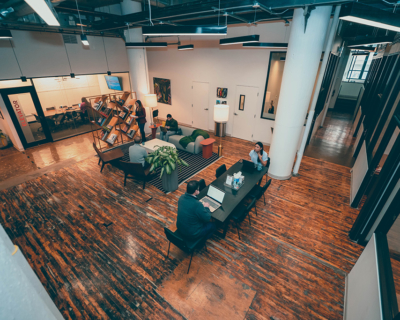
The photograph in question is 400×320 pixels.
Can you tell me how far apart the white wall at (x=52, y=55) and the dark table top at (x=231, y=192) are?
7.69 meters

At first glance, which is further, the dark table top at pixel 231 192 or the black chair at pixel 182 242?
the dark table top at pixel 231 192

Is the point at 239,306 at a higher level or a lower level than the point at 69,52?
lower

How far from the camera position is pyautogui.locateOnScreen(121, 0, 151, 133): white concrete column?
744 centimetres

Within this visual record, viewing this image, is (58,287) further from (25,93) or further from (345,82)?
(345,82)

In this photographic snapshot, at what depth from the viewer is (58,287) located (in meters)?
3.28

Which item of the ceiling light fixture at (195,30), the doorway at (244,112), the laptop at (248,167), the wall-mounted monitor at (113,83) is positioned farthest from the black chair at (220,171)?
the wall-mounted monitor at (113,83)

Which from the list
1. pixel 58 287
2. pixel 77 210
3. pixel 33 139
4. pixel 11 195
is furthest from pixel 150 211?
pixel 33 139

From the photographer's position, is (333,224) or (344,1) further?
(333,224)

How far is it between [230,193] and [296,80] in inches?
124

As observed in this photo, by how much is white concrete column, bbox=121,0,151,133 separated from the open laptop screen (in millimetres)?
6504

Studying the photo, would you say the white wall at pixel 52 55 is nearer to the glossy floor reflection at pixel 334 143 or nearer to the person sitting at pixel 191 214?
the person sitting at pixel 191 214

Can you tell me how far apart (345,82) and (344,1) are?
14367 millimetres

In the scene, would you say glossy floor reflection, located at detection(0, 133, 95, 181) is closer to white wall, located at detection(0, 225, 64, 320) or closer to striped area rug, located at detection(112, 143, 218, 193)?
striped area rug, located at detection(112, 143, 218, 193)

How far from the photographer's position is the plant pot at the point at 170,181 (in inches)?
209
